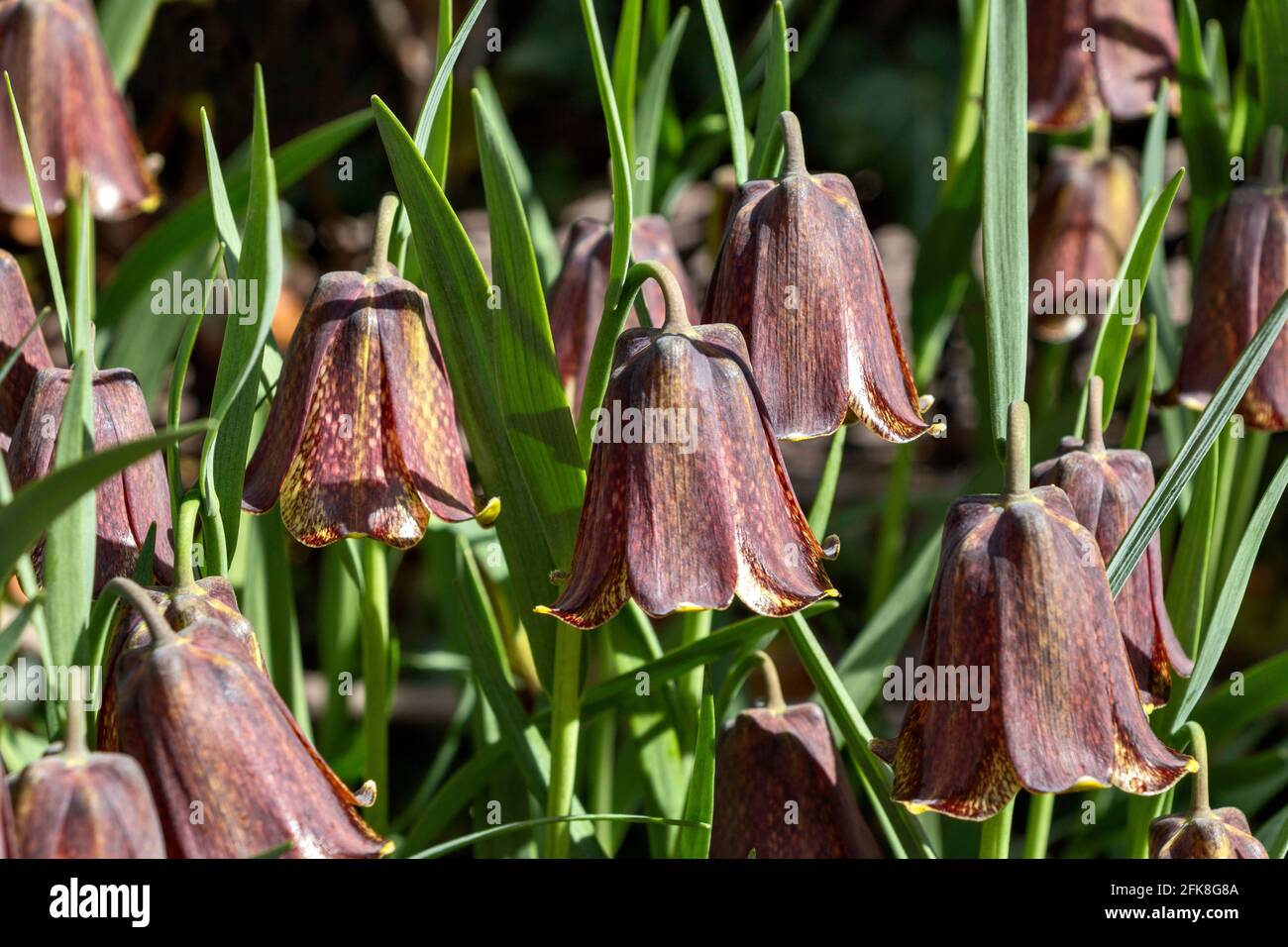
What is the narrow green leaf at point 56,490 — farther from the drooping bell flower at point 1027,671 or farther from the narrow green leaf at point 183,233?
the narrow green leaf at point 183,233

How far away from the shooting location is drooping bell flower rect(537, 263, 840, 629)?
0.73 m

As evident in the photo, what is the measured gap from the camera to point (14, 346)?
892 mm

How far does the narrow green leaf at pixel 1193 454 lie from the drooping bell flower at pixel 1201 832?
0.39 ft

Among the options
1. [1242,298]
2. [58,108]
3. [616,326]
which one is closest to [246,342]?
[616,326]

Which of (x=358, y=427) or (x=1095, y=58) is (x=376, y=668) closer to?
(x=358, y=427)

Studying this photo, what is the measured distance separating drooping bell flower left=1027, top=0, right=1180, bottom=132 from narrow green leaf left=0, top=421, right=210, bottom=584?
0.97m

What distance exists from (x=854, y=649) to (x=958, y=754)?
1.16ft

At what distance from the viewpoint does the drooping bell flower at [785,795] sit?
0.92 metres

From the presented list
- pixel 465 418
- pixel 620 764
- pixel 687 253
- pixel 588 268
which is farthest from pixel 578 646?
pixel 687 253

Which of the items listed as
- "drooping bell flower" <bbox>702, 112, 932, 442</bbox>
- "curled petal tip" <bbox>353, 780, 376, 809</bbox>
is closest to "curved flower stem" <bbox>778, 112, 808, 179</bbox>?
"drooping bell flower" <bbox>702, 112, 932, 442</bbox>

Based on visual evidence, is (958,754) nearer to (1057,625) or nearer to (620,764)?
(1057,625)

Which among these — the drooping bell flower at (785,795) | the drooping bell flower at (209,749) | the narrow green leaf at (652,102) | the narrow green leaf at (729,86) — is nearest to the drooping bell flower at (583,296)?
the narrow green leaf at (652,102)

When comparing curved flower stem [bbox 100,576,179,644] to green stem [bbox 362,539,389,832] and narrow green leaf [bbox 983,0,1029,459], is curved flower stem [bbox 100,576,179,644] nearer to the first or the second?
green stem [bbox 362,539,389,832]

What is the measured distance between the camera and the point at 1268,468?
1743mm
